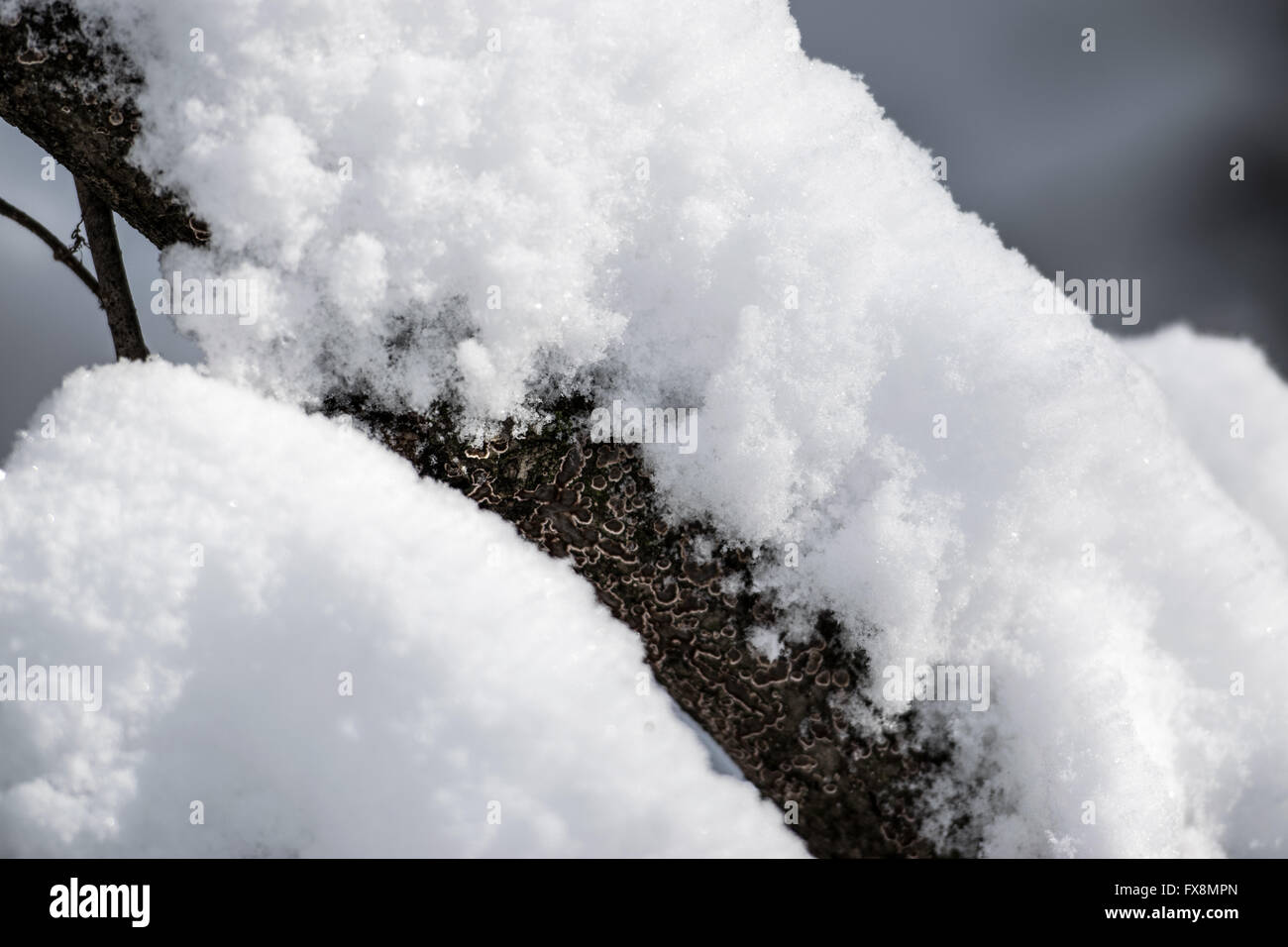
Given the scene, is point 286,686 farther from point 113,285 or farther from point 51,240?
point 51,240

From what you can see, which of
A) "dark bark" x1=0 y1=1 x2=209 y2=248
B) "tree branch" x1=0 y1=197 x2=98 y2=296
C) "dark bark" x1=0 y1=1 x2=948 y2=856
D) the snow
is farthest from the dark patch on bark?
the snow

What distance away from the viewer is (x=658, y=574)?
0.81m

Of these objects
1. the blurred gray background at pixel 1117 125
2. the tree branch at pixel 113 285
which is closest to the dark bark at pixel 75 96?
the tree branch at pixel 113 285

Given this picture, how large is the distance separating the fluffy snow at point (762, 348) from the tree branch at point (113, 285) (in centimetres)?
32

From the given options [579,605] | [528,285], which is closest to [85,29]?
[528,285]

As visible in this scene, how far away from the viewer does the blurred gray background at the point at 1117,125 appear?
1869 millimetres

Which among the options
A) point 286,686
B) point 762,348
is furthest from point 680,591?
point 286,686

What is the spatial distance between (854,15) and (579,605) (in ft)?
→ 5.79

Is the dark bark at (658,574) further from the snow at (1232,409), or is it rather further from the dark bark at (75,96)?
the snow at (1232,409)

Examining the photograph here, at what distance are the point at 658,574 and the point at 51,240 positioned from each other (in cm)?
111

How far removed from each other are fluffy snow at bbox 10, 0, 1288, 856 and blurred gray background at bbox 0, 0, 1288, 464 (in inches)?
48.6

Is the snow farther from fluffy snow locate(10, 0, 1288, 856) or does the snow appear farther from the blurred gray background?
fluffy snow locate(10, 0, 1288, 856)

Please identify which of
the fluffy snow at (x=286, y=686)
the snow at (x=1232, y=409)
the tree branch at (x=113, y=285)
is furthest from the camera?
the snow at (x=1232, y=409)
